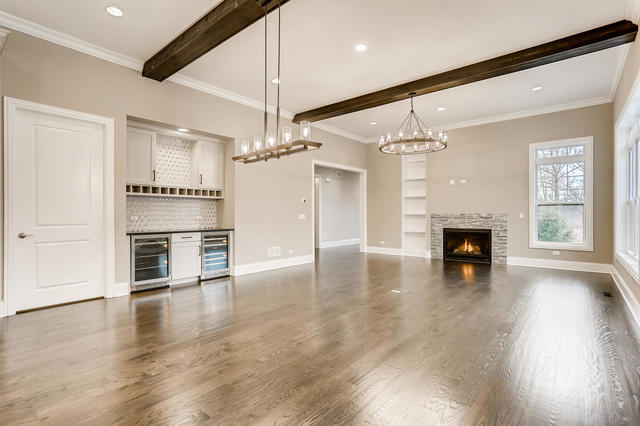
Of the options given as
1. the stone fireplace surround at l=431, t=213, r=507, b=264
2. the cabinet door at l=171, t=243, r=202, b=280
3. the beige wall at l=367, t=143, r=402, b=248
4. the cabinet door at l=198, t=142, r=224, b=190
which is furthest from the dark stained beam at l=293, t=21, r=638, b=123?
the cabinet door at l=171, t=243, r=202, b=280

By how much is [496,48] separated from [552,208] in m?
4.26

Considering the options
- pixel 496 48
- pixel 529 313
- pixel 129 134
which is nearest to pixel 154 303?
pixel 129 134

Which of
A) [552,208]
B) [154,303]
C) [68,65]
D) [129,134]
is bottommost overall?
[154,303]

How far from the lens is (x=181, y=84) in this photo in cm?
521

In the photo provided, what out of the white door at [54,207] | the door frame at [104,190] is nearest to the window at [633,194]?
the door frame at [104,190]

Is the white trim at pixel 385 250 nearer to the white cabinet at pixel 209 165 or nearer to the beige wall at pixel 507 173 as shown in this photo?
the beige wall at pixel 507 173

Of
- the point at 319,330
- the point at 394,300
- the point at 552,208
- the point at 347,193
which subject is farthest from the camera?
the point at 347,193

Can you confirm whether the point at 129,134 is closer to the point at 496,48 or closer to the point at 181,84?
the point at 181,84

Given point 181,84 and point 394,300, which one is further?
point 181,84

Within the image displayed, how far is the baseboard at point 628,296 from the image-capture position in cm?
352

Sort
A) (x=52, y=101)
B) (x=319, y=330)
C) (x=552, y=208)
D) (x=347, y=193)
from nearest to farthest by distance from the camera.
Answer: (x=319, y=330) → (x=52, y=101) → (x=552, y=208) → (x=347, y=193)

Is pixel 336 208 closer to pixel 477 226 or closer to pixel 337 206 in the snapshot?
pixel 337 206

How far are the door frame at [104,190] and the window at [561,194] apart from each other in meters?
8.13

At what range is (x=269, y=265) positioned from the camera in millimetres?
6621
